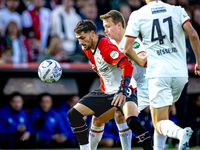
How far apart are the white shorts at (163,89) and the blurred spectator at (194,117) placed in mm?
4961

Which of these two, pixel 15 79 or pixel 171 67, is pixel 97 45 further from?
pixel 15 79

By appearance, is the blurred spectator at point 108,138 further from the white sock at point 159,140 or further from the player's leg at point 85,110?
the white sock at point 159,140

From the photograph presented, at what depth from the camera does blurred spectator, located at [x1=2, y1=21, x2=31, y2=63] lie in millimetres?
8367

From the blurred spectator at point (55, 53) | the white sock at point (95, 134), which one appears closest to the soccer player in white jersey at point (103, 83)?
the white sock at point (95, 134)

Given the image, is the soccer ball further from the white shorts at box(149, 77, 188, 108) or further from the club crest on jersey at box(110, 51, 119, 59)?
the white shorts at box(149, 77, 188, 108)

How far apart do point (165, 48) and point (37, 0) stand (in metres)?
6.06

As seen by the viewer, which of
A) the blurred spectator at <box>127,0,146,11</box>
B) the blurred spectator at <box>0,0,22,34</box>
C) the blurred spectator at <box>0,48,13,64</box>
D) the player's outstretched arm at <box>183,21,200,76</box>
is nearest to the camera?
the player's outstretched arm at <box>183,21,200,76</box>

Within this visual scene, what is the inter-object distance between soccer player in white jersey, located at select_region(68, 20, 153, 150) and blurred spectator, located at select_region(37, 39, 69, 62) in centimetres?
324

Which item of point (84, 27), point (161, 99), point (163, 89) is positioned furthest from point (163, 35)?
point (84, 27)

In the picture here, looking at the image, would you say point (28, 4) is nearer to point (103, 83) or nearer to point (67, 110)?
point (67, 110)

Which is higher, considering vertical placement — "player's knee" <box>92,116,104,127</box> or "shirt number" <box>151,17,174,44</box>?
"shirt number" <box>151,17,174,44</box>

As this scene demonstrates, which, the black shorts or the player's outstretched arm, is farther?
the black shorts

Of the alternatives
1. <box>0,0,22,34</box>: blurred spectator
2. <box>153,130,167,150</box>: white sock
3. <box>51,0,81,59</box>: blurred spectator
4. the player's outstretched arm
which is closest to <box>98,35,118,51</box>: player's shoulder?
the player's outstretched arm

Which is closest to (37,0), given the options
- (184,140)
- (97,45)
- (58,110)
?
(58,110)
